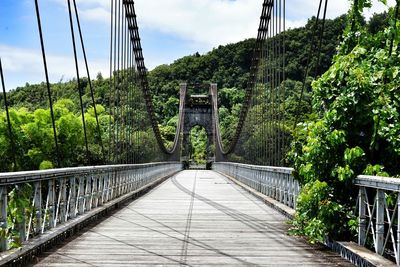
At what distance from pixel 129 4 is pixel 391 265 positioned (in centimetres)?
1579

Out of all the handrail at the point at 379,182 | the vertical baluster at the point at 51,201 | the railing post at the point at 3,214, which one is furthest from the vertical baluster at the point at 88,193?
the handrail at the point at 379,182

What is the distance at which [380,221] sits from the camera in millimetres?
4941

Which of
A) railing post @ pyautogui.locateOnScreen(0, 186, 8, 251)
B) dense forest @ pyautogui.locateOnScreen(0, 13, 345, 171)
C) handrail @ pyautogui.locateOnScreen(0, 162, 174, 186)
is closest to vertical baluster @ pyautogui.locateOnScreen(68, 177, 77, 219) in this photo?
handrail @ pyautogui.locateOnScreen(0, 162, 174, 186)

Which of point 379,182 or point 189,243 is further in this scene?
point 189,243

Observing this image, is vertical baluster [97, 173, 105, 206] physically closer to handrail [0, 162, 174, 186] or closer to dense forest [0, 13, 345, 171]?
handrail [0, 162, 174, 186]

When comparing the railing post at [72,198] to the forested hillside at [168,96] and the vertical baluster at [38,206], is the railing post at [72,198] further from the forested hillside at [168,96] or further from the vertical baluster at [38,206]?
the forested hillside at [168,96]

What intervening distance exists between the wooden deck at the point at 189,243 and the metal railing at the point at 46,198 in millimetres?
356

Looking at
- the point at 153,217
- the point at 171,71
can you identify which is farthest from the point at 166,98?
the point at 153,217

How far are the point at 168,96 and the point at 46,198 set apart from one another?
264ft

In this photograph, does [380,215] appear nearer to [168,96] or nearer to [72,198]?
[72,198]

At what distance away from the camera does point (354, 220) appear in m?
5.71

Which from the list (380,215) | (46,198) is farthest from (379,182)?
(46,198)

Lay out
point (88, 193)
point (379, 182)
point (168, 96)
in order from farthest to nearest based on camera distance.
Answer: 1. point (168, 96)
2. point (88, 193)
3. point (379, 182)

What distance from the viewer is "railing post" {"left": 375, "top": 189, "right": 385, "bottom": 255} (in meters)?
4.92
